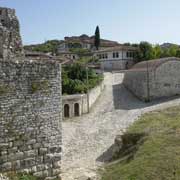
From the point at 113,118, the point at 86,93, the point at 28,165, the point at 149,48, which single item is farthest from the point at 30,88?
the point at 149,48

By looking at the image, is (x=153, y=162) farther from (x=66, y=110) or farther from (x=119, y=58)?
(x=119, y=58)

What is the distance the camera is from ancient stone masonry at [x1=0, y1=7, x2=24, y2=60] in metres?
10.7

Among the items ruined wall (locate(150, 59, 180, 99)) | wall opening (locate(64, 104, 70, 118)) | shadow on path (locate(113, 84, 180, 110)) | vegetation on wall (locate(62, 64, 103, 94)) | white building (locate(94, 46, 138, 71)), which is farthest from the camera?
white building (locate(94, 46, 138, 71))

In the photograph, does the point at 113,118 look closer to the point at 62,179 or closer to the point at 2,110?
the point at 62,179

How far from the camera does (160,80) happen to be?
32.3m

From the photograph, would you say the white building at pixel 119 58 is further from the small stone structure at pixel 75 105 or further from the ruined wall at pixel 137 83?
the small stone structure at pixel 75 105

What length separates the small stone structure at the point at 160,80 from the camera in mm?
31891

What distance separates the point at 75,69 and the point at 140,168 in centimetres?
2570

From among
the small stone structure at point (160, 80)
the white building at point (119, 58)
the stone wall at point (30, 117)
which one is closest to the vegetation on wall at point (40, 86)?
the stone wall at point (30, 117)

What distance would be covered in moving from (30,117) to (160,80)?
24.5 m

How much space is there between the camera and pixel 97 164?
14.3 m

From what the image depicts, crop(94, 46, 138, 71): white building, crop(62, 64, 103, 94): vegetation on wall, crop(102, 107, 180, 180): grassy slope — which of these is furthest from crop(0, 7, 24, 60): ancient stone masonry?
crop(94, 46, 138, 71): white building

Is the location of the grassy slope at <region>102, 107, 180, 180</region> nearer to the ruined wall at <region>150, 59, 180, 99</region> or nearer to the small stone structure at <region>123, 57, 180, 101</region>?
the small stone structure at <region>123, 57, 180, 101</region>

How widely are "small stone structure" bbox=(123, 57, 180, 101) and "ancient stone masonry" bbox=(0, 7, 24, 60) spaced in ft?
70.3
